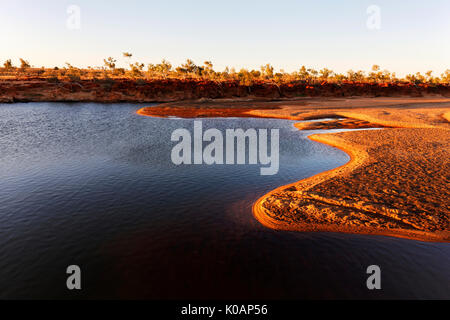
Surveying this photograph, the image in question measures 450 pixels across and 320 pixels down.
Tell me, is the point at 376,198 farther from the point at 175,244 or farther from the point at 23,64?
the point at 23,64

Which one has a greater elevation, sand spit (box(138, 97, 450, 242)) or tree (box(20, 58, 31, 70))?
tree (box(20, 58, 31, 70))

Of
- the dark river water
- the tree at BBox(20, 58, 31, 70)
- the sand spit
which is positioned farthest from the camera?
the tree at BBox(20, 58, 31, 70)

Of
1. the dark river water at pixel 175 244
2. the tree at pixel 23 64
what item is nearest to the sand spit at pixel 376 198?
the dark river water at pixel 175 244

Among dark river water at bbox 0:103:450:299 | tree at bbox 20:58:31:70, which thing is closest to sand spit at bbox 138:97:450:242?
dark river water at bbox 0:103:450:299

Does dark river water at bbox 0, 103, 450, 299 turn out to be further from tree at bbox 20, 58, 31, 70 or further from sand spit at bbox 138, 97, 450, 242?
tree at bbox 20, 58, 31, 70

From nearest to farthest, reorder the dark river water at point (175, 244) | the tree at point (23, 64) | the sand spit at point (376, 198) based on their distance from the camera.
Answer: the dark river water at point (175, 244), the sand spit at point (376, 198), the tree at point (23, 64)

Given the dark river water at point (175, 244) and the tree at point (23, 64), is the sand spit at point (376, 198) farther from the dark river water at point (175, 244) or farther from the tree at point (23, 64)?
the tree at point (23, 64)

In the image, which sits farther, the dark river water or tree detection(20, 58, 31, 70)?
tree detection(20, 58, 31, 70)
